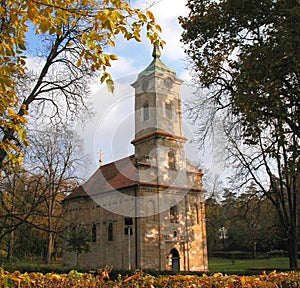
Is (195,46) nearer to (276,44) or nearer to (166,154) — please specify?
(276,44)

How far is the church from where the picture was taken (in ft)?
98.2

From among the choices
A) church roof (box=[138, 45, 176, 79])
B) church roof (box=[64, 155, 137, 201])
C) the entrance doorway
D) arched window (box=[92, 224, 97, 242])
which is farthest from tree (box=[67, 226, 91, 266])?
church roof (box=[138, 45, 176, 79])

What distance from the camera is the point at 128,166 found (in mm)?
34438

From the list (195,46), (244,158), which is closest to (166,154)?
(244,158)

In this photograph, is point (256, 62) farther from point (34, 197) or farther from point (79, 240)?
point (79, 240)

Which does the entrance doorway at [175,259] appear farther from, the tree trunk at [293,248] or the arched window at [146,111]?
the tree trunk at [293,248]

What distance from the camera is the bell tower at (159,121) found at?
1308 inches

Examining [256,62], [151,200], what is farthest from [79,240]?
[256,62]

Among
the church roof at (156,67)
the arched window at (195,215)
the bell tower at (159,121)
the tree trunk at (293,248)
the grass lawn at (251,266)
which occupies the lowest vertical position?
the grass lawn at (251,266)

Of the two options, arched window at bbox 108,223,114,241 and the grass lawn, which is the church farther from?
the grass lawn

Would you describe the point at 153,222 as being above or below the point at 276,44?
below

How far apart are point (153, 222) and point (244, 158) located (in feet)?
43.6

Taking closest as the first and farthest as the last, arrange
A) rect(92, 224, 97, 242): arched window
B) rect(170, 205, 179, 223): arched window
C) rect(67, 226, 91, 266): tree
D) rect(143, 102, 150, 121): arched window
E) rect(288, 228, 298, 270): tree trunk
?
rect(288, 228, 298, 270): tree trunk → rect(67, 226, 91, 266): tree → rect(170, 205, 179, 223): arched window → rect(143, 102, 150, 121): arched window → rect(92, 224, 97, 242): arched window

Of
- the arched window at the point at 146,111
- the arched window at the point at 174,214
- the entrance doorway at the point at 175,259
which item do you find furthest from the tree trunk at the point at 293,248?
the arched window at the point at 146,111
